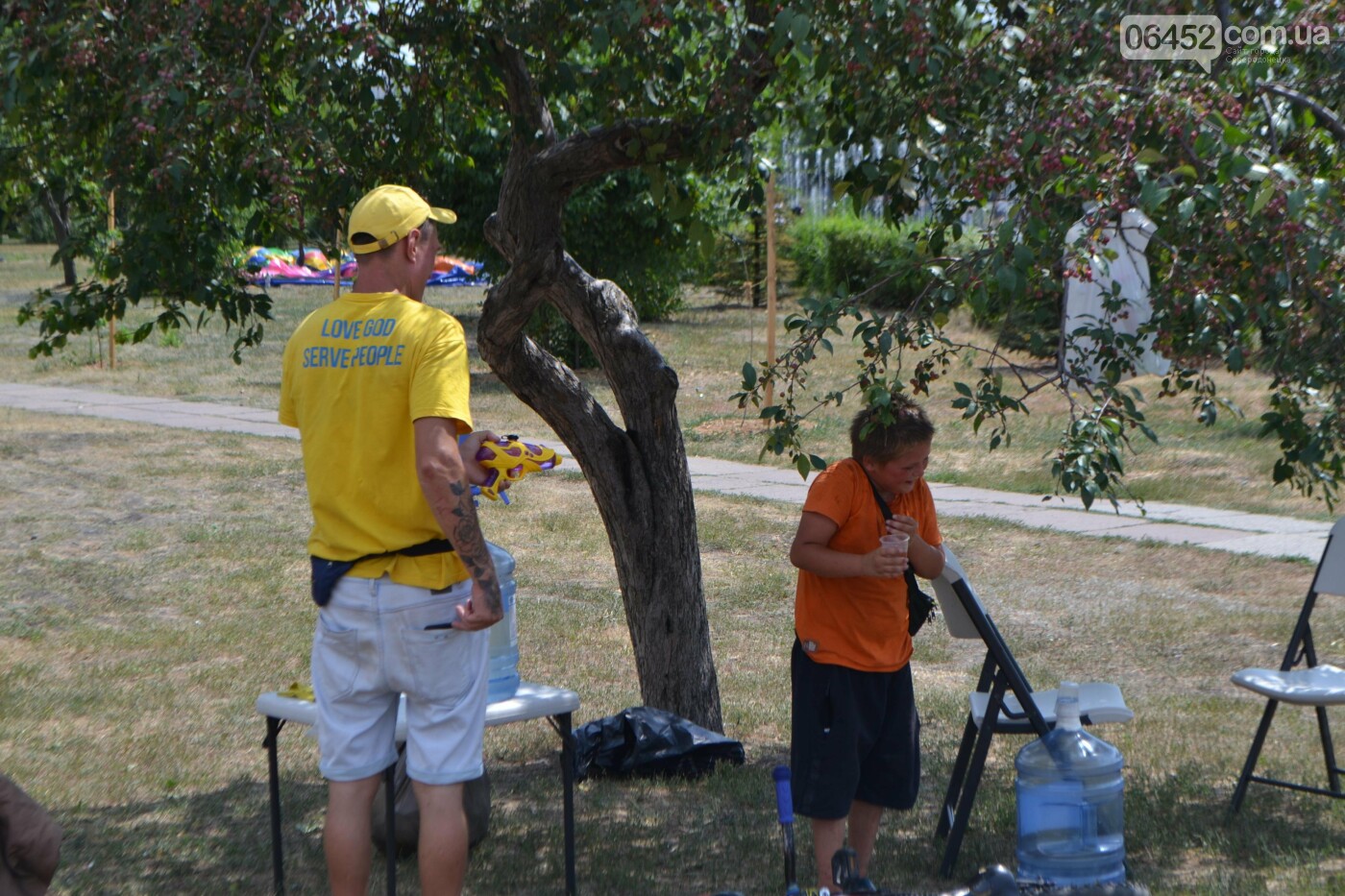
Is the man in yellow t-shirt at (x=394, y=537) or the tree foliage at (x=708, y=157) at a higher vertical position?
the tree foliage at (x=708, y=157)

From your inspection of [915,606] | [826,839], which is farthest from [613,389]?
[826,839]

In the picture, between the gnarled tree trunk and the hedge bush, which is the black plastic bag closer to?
the gnarled tree trunk

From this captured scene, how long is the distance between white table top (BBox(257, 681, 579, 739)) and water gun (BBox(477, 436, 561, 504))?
2.43 ft

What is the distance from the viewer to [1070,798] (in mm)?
3895

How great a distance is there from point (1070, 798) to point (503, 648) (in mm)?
1747

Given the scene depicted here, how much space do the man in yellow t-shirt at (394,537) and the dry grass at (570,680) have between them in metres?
0.95

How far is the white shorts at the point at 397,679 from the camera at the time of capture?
11.0 feet

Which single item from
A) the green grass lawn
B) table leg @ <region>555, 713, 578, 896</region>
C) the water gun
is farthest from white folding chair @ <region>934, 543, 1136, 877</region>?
the water gun

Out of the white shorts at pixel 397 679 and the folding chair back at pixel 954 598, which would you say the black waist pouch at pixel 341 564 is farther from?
the folding chair back at pixel 954 598

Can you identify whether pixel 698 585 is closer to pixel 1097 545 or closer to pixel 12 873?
pixel 12 873

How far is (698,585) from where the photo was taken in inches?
223

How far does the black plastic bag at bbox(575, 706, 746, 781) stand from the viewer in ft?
17.2

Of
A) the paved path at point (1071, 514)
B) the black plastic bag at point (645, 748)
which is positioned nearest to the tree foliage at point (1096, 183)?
the black plastic bag at point (645, 748)

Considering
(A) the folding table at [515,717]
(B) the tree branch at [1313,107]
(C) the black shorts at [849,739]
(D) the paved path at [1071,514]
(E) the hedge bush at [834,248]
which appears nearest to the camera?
(B) the tree branch at [1313,107]
